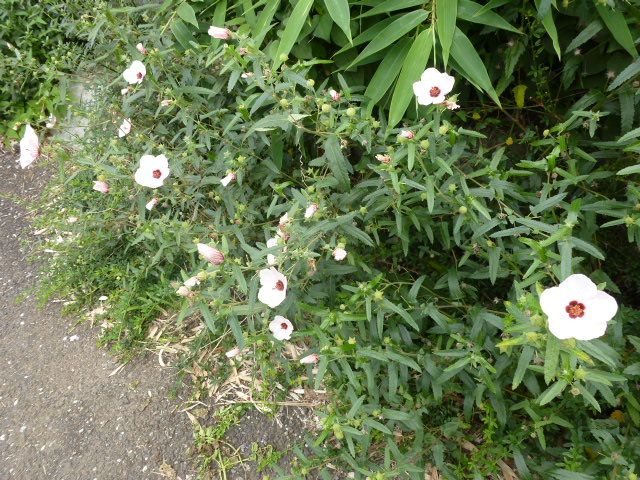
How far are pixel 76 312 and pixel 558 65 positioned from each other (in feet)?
9.70

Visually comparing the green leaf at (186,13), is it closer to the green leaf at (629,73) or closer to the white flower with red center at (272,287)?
the white flower with red center at (272,287)

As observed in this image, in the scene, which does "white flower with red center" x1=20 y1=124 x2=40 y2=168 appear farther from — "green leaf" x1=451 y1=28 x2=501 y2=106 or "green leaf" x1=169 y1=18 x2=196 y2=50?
"green leaf" x1=451 y1=28 x2=501 y2=106

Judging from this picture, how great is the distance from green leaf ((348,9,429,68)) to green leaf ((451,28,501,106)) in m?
0.16

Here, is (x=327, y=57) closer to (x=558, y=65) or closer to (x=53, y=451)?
(x=558, y=65)

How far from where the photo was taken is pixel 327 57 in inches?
93.4

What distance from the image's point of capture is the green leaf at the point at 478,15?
1841mm

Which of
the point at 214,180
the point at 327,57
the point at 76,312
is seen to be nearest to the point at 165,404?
the point at 76,312

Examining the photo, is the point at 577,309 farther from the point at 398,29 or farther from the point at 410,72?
the point at 398,29

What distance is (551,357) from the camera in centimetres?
119

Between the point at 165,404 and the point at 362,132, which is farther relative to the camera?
the point at 165,404

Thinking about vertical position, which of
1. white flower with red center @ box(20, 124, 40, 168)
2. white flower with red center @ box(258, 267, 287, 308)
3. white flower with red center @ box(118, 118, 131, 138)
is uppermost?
white flower with red center @ box(258, 267, 287, 308)

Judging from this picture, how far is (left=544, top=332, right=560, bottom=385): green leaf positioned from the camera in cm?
117

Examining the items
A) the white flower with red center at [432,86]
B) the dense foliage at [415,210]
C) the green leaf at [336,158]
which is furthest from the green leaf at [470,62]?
the green leaf at [336,158]

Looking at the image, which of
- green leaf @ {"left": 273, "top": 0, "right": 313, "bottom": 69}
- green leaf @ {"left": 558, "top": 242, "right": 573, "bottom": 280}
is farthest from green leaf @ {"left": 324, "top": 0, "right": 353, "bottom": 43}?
green leaf @ {"left": 558, "top": 242, "right": 573, "bottom": 280}
